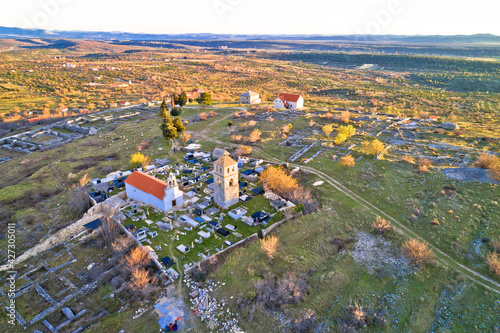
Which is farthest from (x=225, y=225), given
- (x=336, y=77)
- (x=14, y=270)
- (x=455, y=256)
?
(x=336, y=77)

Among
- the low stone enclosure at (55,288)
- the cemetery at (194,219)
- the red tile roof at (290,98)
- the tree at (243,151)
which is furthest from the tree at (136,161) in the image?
the red tile roof at (290,98)

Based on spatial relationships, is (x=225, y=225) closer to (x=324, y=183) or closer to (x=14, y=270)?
(x=324, y=183)

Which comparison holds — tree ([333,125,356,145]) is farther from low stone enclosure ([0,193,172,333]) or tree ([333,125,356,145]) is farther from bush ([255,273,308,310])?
low stone enclosure ([0,193,172,333])

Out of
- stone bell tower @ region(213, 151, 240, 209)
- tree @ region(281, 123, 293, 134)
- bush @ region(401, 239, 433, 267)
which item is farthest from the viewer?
tree @ region(281, 123, 293, 134)

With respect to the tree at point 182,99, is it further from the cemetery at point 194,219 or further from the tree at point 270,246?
the tree at point 270,246

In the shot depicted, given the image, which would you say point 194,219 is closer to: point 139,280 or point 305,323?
point 139,280

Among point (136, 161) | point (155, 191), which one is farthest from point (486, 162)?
point (136, 161)

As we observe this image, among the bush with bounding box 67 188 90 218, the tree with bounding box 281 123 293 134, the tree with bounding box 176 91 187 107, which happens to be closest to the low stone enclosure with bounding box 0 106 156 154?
the tree with bounding box 176 91 187 107
